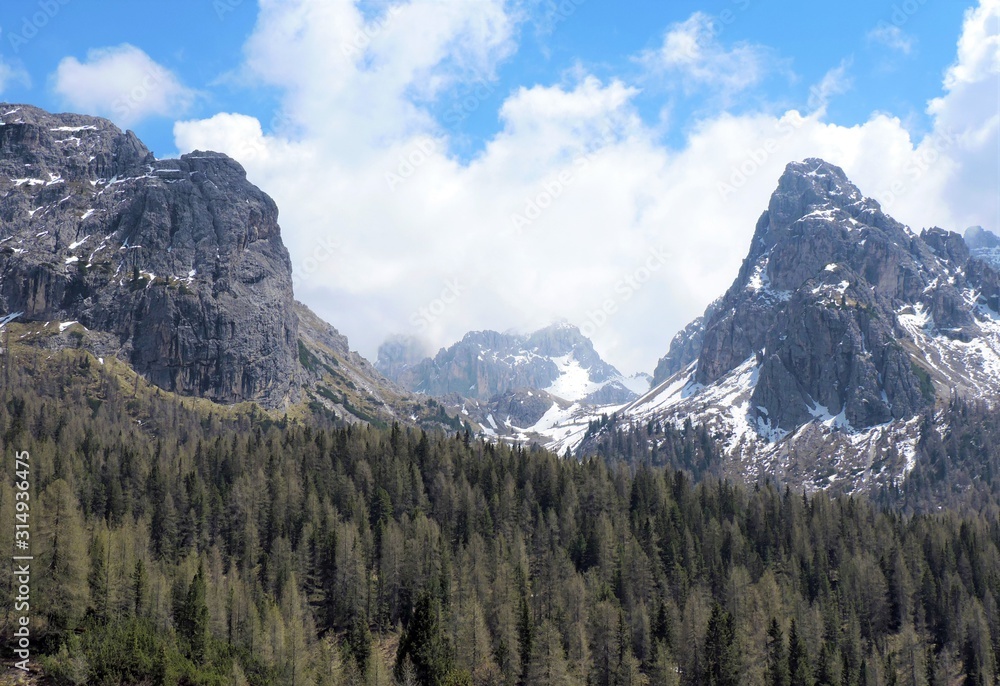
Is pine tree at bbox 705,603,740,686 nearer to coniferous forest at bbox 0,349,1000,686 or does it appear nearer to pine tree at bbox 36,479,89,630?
coniferous forest at bbox 0,349,1000,686

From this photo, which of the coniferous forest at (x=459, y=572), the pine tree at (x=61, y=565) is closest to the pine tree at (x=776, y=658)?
the coniferous forest at (x=459, y=572)

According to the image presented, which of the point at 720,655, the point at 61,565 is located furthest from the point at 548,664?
the point at 61,565

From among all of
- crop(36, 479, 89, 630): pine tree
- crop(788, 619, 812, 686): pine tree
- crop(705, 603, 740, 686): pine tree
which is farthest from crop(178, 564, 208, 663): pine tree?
crop(788, 619, 812, 686): pine tree

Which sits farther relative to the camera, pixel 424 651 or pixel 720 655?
pixel 720 655

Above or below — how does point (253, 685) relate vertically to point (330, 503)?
below

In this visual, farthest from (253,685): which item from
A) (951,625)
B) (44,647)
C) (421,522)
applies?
(951,625)

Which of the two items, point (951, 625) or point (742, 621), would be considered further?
point (951, 625)

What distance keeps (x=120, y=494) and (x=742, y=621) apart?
121 m

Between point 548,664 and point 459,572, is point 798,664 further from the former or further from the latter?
point 459,572

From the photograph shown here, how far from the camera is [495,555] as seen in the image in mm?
142625

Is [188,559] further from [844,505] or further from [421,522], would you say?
[844,505]

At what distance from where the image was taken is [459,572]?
132m

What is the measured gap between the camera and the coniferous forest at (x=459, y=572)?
9900cm

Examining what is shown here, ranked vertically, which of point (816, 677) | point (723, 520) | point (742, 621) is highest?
point (723, 520)
